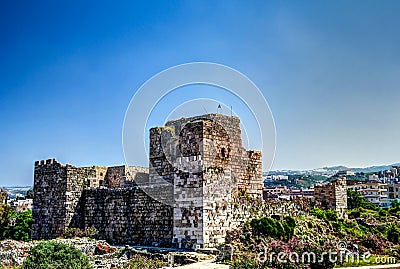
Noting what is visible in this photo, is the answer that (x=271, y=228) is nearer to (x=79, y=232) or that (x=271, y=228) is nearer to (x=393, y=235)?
(x=393, y=235)

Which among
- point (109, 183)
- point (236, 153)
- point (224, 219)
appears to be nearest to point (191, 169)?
point (224, 219)

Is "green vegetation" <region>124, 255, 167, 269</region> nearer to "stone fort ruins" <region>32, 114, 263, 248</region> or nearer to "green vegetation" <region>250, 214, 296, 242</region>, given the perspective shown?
"stone fort ruins" <region>32, 114, 263, 248</region>

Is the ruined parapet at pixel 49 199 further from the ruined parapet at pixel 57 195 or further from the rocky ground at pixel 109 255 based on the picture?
the rocky ground at pixel 109 255

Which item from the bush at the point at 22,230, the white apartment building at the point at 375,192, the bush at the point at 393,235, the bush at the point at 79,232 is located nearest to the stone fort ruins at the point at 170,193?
the bush at the point at 79,232

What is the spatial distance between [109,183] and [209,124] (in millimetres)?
15813

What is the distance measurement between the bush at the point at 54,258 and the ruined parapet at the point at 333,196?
62.3 ft

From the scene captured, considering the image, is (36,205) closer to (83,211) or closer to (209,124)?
(83,211)

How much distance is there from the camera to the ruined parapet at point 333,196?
2781 centimetres

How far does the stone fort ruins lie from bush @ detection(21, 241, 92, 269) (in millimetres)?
4931

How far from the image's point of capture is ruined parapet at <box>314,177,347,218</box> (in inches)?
1095

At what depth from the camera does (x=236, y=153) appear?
72.9 feet

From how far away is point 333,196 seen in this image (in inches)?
1099

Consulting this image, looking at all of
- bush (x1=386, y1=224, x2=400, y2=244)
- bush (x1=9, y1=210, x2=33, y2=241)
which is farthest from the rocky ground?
bush (x1=386, y1=224, x2=400, y2=244)

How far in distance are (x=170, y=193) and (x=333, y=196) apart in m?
14.4
